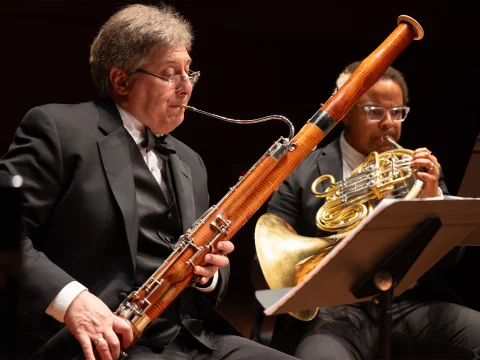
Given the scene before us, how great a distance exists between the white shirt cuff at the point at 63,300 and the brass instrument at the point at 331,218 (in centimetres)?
Result: 74

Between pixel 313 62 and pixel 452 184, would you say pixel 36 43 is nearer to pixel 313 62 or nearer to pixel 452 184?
pixel 313 62

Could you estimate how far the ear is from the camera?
197cm

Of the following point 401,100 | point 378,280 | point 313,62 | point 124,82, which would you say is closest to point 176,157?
point 124,82

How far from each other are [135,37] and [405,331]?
4.48 feet

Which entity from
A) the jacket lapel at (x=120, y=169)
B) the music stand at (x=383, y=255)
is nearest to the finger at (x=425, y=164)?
the music stand at (x=383, y=255)

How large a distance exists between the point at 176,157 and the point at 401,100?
1.03 m

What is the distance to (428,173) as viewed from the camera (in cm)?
221

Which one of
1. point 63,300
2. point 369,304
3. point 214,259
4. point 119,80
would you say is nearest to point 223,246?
point 214,259

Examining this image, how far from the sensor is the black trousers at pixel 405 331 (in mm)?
2172

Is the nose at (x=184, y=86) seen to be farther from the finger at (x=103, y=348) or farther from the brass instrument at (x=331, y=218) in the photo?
the finger at (x=103, y=348)

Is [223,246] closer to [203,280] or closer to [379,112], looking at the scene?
[203,280]

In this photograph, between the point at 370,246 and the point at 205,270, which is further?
the point at 205,270

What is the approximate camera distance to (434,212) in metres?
1.41

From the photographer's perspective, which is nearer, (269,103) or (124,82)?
(124,82)
